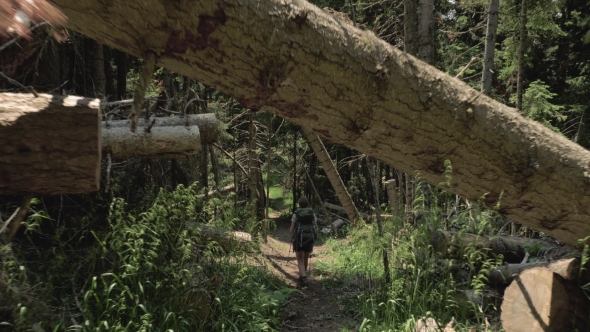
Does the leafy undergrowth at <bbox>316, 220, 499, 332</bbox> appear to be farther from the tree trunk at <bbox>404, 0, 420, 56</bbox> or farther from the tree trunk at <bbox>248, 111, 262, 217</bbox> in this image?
the tree trunk at <bbox>248, 111, 262, 217</bbox>

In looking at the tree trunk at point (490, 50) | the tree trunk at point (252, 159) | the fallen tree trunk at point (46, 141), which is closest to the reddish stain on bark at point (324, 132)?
the fallen tree trunk at point (46, 141)

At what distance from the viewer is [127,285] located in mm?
3619

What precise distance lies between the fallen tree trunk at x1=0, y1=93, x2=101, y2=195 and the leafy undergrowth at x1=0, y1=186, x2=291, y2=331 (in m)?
0.60

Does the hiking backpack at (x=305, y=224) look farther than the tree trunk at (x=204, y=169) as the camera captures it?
No

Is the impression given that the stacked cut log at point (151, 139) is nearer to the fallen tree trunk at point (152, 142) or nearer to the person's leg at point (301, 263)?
the fallen tree trunk at point (152, 142)

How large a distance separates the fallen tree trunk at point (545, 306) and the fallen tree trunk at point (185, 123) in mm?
4231

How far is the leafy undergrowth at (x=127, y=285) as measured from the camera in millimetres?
2988

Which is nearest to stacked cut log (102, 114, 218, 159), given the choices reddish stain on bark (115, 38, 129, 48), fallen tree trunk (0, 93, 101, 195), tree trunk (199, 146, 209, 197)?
fallen tree trunk (0, 93, 101, 195)

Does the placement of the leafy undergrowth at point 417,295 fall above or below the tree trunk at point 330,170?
below

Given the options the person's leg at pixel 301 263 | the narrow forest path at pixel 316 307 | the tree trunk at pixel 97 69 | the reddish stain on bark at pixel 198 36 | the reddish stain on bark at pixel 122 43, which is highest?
the tree trunk at pixel 97 69

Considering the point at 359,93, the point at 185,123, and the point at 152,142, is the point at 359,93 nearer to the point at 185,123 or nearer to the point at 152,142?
the point at 152,142

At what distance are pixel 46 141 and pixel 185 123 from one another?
103 inches

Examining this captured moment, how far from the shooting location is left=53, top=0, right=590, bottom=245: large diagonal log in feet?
6.59

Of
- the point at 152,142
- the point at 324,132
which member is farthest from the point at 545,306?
the point at 152,142
